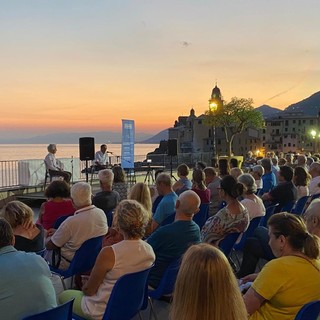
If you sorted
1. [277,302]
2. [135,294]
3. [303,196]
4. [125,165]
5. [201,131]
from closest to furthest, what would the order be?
[277,302]
[135,294]
[303,196]
[125,165]
[201,131]

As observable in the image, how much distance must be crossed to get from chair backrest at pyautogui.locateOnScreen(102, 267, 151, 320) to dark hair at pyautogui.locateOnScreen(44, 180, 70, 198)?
207cm

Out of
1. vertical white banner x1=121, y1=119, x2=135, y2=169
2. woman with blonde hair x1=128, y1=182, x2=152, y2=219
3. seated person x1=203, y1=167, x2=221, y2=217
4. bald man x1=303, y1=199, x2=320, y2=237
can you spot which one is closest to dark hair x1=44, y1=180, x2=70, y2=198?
woman with blonde hair x1=128, y1=182, x2=152, y2=219

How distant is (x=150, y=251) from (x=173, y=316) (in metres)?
1.49

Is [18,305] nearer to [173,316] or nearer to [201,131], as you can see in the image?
[173,316]

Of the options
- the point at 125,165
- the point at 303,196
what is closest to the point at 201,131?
the point at 125,165

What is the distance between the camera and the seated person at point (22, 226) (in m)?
3.35

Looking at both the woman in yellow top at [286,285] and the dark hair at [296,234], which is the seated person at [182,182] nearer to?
the dark hair at [296,234]

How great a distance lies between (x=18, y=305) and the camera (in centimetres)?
228

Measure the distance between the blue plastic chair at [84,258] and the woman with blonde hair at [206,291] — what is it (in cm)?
242

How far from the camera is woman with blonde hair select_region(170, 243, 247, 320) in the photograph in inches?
59.8

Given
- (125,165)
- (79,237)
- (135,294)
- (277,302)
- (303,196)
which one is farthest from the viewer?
(125,165)

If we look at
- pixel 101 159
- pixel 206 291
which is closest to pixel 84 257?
pixel 206 291

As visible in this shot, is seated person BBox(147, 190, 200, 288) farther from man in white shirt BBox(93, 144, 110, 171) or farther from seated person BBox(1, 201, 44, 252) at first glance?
man in white shirt BBox(93, 144, 110, 171)

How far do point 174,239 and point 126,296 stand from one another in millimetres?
863
